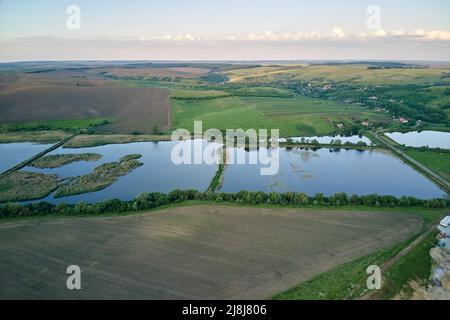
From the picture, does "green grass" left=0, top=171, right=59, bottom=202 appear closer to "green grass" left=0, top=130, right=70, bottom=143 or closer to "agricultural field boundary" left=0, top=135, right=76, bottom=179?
"agricultural field boundary" left=0, top=135, right=76, bottom=179

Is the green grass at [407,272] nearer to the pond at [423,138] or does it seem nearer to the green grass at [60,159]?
the pond at [423,138]

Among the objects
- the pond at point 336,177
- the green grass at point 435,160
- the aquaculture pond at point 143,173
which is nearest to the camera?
the aquaculture pond at point 143,173

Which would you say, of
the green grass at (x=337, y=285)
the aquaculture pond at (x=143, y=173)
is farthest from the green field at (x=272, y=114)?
the green grass at (x=337, y=285)

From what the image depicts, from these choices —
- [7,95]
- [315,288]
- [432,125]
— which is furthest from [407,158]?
[7,95]

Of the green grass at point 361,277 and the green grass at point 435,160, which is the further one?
the green grass at point 435,160

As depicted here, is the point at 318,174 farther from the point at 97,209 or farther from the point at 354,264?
the point at 97,209

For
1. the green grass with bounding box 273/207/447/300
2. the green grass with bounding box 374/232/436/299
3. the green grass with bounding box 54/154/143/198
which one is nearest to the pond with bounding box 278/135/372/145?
the green grass with bounding box 54/154/143/198
